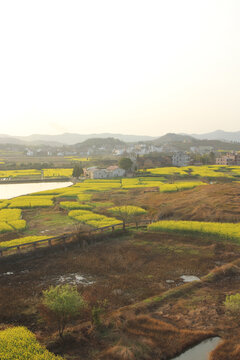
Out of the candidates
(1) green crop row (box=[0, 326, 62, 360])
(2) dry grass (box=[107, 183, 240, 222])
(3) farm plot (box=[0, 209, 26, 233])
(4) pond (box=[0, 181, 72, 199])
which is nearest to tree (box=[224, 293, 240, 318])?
(1) green crop row (box=[0, 326, 62, 360])

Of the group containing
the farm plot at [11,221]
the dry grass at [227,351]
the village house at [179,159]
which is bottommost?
the dry grass at [227,351]

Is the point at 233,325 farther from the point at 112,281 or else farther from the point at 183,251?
the point at 183,251

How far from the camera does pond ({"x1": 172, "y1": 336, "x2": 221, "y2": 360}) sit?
12625 mm

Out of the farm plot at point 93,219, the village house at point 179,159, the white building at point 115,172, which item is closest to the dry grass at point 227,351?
the farm plot at point 93,219

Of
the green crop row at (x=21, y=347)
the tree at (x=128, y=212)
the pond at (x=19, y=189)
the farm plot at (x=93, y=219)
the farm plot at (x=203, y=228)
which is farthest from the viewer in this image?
the pond at (x=19, y=189)

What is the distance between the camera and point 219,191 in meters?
44.3

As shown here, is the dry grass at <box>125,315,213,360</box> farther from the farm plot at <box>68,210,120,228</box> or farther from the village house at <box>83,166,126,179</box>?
the village house at <box>83,166,126,179</box>

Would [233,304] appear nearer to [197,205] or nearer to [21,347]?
[21,347]

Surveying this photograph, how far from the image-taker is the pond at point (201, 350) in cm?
1262

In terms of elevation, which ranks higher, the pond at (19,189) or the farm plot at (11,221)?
the pond at (19,189)

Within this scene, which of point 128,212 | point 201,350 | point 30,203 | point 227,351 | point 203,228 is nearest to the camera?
point 227,351

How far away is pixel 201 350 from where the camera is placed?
510 inches

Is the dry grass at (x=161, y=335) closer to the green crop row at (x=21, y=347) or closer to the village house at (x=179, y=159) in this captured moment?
the green crop row at (x=21, y=347)

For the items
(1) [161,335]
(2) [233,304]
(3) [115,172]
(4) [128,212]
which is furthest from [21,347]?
(3) [115,172]
